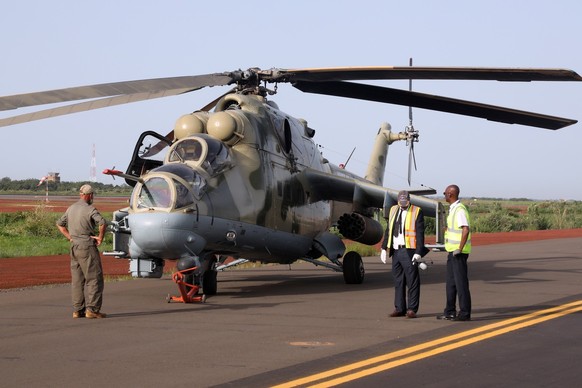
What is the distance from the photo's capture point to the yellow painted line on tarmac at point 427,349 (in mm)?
8531

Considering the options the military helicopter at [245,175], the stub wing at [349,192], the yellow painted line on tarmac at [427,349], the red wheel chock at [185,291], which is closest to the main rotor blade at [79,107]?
the military helicopter at [245,175]

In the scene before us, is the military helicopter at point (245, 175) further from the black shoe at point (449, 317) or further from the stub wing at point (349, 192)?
the black shoe at point (449, 317)

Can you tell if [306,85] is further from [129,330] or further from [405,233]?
[129,330]

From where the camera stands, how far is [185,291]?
49.2 ft

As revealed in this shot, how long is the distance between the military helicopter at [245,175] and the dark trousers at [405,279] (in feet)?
11.2

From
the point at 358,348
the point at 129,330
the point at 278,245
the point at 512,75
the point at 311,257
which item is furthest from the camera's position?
the point at 311,257

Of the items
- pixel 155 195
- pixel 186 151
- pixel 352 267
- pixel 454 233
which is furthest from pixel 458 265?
pixel 352 267

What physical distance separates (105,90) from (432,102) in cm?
717

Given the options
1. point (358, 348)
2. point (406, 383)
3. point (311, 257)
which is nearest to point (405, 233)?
point (358, 348)

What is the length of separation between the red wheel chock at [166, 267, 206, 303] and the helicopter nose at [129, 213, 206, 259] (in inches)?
13.2

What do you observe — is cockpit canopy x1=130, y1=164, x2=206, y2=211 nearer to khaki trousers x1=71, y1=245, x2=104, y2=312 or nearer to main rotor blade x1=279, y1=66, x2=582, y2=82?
khaki trousers x1=71, y1=245, x2=104, y2=312

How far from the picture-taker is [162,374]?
8867mm

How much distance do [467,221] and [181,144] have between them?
5.41m

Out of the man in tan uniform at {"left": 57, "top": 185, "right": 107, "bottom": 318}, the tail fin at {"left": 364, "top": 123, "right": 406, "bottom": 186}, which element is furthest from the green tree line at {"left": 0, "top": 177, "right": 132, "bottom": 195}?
the man in tan uniform at {"left": 57, "top": 185, "right": 107, "bottom": 318}
